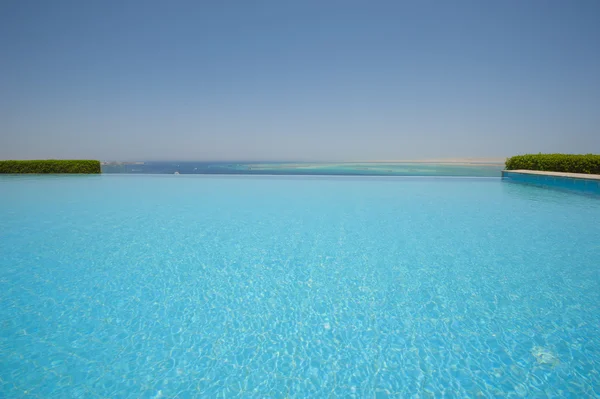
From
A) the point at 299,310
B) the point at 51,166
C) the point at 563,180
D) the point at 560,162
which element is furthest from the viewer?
the point at 51,166

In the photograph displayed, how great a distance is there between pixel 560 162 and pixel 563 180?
3134 millimetres

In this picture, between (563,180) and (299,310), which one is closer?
(299,310)

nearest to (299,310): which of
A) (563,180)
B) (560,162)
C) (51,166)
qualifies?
(563,180)

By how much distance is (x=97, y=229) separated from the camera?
5504mm

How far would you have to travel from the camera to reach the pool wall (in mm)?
9906

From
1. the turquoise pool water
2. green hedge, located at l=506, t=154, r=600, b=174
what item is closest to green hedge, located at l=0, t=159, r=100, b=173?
the turquoise pool water

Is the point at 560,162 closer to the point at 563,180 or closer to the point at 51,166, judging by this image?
the point at 563,180

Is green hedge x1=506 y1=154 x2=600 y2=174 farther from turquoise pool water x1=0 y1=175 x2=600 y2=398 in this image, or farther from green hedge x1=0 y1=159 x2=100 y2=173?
green hedge x1=0 y1=159 x2=100 y2=173

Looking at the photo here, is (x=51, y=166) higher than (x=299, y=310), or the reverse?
(x=51, y=166)

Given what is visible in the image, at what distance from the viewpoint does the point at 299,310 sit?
2.77 metres

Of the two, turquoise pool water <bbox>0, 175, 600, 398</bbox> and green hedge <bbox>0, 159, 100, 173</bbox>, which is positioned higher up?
green hedge <bbox>0, 159, 100, 173</bbox>

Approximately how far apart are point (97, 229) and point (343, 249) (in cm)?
469

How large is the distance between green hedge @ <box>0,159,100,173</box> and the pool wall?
23102mm

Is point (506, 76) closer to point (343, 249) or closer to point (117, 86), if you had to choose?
point (343, 249)
